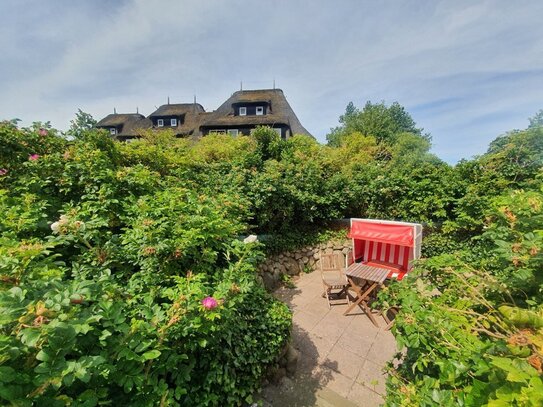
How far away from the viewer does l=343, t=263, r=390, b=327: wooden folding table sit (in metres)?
5.20

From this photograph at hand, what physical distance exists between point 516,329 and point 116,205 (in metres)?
3.71

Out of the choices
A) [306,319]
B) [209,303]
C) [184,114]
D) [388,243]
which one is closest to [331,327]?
[306,319]

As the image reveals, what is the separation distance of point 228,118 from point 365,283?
20776mm

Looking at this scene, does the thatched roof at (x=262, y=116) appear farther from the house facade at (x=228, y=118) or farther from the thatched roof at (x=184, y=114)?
the thatched roof at (x=184, y=114)

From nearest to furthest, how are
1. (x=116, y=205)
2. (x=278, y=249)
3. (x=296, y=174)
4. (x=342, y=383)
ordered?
(x=116, y=205) < (x=342, y=383) < (x=278, y=249) < (x=296, y=174)

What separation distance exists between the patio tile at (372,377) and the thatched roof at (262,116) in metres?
20.0

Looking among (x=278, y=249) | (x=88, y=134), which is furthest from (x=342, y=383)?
(x=88, y=134)

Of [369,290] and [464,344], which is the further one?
[369,290]

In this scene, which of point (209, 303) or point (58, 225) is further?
point (58, 225)

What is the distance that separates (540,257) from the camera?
1410mm

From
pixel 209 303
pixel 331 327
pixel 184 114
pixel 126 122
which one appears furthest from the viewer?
pixel 126 122

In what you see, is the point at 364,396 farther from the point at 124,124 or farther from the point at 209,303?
the point at 124,124

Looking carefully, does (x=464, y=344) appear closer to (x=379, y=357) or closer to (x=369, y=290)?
(x=379, y=357)

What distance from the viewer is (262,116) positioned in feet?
73.3
